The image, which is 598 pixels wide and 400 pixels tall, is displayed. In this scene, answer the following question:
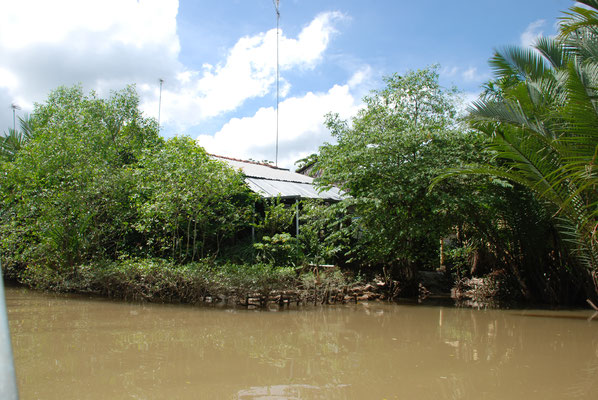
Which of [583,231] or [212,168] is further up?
[212,168]

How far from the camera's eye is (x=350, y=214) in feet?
37.8

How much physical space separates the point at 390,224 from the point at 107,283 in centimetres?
708

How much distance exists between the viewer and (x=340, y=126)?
1274cm

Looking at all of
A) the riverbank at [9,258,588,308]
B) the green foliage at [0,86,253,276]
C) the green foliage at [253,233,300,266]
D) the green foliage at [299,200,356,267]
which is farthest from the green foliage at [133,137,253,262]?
the green foliage at [299,200,356,267]

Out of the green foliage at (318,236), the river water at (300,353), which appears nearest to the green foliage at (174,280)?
the river water at (300,353)

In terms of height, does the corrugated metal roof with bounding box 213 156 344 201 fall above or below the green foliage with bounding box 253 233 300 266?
above

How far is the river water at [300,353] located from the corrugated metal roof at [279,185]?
496cm

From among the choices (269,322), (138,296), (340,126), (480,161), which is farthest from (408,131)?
(138,296)

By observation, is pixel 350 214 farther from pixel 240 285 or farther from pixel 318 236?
pixel 240 285

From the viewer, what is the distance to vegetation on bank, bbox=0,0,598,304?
29.1 ft

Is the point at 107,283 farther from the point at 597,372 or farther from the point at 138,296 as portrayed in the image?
the point at 597,372

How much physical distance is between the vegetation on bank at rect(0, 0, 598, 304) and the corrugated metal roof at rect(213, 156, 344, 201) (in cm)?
69

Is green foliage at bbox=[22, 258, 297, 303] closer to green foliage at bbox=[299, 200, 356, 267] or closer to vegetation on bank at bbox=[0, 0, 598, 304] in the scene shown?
vegetation on bank at bbox=[0, 0, 598, 304]

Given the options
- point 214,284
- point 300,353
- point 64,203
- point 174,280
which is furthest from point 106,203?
point 300,353
